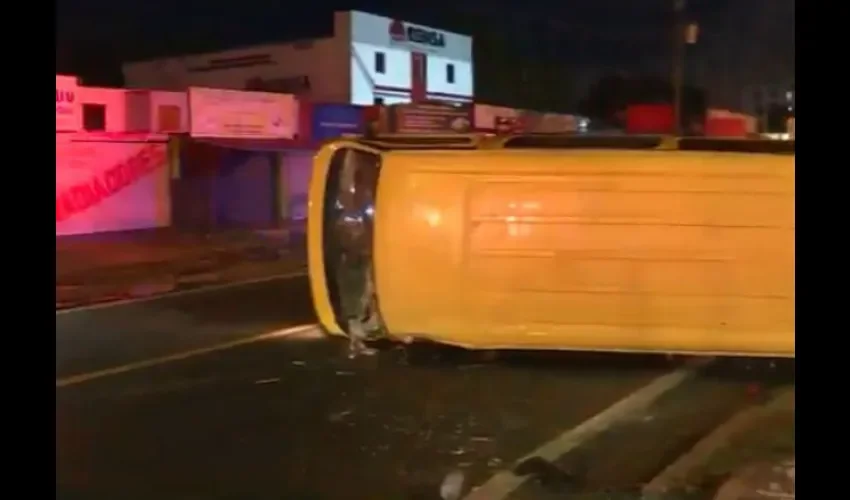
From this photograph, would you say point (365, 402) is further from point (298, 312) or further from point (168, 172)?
point (168, 172)

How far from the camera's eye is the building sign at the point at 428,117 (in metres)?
4.43

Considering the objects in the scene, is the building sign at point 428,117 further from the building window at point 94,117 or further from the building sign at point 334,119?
the building window at point 94,117

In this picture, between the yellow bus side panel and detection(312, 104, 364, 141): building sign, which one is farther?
detection(312, 104, 364, 141): building sign

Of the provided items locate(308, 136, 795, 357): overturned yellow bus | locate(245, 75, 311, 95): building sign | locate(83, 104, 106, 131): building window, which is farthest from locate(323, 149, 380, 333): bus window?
locate(245, 75, 311, 95): building sign

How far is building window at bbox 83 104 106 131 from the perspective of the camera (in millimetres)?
4836

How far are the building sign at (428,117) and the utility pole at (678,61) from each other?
0.90m

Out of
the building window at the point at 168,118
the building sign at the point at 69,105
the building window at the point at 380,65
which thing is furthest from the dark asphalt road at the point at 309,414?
the building window at the point at 380,65

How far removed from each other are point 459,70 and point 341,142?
3752 millimetres

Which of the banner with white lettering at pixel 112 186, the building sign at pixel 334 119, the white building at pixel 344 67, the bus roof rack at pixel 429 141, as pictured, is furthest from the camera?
the building sign at pixel 334 119

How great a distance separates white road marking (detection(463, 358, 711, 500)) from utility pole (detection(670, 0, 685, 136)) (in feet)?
9.17

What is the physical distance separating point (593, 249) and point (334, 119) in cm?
383

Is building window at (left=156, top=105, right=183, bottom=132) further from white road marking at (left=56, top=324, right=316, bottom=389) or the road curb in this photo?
the road curb

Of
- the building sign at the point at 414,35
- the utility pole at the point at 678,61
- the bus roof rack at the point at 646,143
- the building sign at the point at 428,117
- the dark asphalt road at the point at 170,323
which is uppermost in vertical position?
the building sign at the point at 414,35
